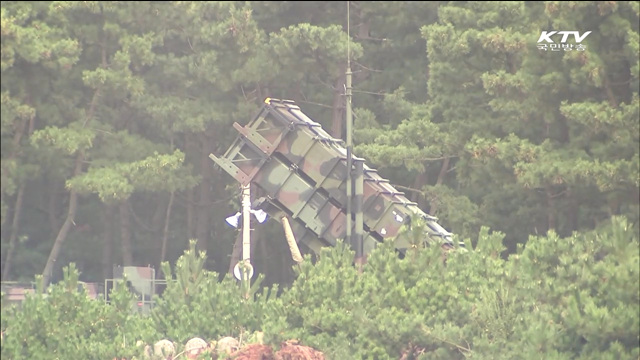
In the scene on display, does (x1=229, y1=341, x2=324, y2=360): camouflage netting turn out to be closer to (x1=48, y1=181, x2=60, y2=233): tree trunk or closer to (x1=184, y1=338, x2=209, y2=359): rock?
(x1=184, y1=338, x2=209, y2=359): rock

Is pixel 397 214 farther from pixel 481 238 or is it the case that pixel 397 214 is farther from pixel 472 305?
pixel 472 305

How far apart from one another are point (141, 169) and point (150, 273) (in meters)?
8.52

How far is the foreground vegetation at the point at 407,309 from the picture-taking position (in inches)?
622

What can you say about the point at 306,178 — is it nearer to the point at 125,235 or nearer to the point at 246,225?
the point at 246,225

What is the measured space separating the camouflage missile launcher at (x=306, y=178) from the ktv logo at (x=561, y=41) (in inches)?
215

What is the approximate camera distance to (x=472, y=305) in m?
19.4

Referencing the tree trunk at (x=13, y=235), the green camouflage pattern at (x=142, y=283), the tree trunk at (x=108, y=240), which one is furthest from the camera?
the tree trunk at (x=108, y=240)

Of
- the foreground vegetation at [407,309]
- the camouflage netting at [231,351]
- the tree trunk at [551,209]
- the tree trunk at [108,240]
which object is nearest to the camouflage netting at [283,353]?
the camouflage netting at [231,351]

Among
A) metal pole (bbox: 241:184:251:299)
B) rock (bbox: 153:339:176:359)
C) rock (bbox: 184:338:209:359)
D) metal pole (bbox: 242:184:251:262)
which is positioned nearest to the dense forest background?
metal pole (bbox: 241:184:251:299)

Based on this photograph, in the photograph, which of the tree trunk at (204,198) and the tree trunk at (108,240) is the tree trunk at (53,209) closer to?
the tree trunk at (108,240)

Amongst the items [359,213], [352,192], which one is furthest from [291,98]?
[359,213]

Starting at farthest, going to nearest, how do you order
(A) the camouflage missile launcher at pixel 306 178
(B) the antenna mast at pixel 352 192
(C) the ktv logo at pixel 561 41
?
(C) the ktv logo at pixel 561 41
(A) the camouflage missile launcher at pixel 306 178
(B) the antenna mast at pixel 352 192

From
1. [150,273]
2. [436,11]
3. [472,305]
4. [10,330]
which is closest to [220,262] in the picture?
[436,11]

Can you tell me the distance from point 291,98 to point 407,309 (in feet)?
70.6
